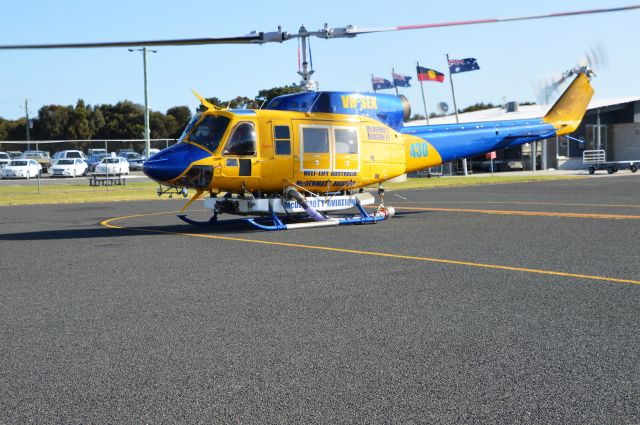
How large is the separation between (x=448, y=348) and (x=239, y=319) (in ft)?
7.18

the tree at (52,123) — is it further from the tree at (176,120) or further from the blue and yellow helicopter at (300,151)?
the blue and yellow helicopter at (300,151)

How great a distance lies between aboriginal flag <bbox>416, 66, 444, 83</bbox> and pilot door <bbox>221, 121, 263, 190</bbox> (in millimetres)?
40007

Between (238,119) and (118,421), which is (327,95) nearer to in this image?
(238,119)

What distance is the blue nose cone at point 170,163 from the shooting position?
14930mm

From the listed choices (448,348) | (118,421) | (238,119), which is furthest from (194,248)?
(118,421)

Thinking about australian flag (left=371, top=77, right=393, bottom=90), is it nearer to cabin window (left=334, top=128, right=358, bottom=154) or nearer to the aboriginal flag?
the aboriginal flag

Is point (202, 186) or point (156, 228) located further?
point (156, 228)

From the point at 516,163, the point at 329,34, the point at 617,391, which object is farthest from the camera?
the point at 516,163

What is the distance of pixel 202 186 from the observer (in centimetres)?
1537

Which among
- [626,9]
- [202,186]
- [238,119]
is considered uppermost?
[626,9]

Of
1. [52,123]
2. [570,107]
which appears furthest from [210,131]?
[52,123]

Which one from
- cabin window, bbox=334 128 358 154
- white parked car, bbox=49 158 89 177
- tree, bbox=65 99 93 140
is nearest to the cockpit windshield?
cabin window, bbox=334 128 358 154

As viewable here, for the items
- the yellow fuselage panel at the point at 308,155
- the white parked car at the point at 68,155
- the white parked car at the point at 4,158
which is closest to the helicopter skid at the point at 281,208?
the yellow fuselage panel at the point at 308,155

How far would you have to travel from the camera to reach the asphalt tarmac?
4.58m
